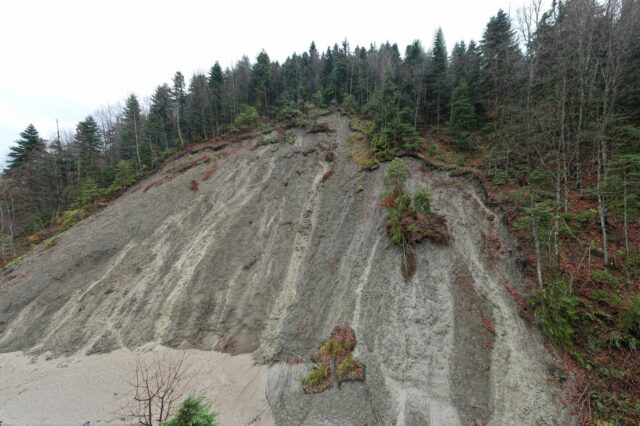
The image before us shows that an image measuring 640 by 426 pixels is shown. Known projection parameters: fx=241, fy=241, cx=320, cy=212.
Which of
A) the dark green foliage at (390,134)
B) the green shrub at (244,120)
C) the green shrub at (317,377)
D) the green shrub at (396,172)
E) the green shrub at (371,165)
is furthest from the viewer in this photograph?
the green shrub at (244,120)

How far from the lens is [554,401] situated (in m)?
7.56

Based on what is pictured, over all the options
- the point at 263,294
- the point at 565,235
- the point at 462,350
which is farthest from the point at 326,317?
the point at 565,235

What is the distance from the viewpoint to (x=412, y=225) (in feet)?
43.2

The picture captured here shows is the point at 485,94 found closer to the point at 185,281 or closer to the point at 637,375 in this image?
the point at 637,375

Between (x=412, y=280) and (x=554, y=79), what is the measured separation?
12.5 m

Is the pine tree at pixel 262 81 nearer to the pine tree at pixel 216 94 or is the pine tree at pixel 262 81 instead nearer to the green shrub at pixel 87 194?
the pine tree at pixel 216 94

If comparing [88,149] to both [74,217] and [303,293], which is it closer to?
[74,217]

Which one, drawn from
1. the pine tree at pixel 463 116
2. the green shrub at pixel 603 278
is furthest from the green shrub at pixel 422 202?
the pine tree at pixel 463 116

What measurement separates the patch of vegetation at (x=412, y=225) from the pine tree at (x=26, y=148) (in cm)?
4833

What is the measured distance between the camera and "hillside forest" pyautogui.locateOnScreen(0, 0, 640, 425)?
872 centimetres

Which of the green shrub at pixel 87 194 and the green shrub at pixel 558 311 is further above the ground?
the green shrub at pixel 87 194

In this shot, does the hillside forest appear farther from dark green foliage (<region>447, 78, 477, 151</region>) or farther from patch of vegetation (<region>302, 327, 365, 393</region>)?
patch of vegetation (<region>302, 327, 365, 393</region>)

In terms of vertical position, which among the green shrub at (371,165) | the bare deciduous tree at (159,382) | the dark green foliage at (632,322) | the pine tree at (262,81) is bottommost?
the bare deciduous tree at (159,382)

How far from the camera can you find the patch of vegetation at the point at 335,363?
9594mm
